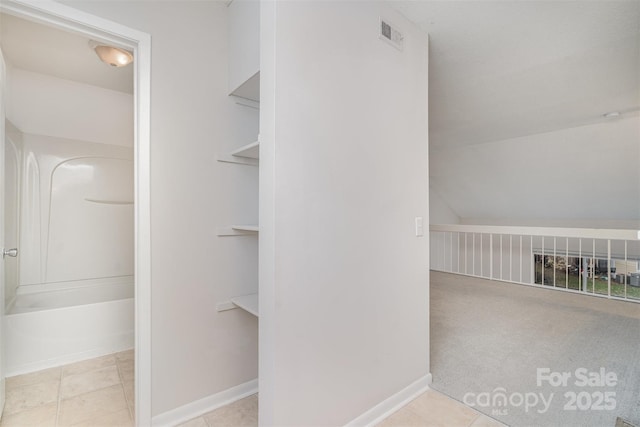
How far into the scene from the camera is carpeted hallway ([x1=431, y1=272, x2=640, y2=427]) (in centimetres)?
166

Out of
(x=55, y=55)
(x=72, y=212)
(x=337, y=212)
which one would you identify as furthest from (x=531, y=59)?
(x=72, y=212)

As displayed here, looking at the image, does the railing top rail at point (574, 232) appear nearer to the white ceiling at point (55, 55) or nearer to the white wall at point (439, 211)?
the white wall at point (439, 211)

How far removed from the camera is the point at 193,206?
174 centimetres

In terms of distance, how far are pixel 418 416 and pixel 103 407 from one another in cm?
A: 194

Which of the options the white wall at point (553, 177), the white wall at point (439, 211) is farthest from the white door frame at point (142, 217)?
the white wall at point (439, 211)

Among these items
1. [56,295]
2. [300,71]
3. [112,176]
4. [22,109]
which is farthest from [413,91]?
[56,295]

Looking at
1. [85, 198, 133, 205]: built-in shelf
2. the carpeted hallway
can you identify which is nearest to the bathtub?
[85, 198, 133, 205]: built-in shelf

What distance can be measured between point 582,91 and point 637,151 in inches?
73.3

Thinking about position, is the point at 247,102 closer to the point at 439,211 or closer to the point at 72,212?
the point at 72,212

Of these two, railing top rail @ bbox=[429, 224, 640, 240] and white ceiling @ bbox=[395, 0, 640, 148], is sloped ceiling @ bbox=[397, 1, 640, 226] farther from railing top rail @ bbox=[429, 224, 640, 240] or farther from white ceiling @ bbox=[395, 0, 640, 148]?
railing top rail @ bbox=[429, 224, 640, 240]

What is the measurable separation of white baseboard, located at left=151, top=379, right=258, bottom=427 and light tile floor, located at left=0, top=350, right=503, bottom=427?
0.03 metres

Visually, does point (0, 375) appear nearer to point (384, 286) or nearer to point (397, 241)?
point (384, 286)

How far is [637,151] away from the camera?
365 cm

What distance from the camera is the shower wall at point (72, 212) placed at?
8.49 ft
